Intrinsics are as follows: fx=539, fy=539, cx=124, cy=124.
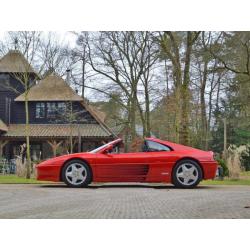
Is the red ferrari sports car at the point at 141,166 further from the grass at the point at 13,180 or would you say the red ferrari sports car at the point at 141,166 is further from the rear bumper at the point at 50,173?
the grass at the point at 13,180

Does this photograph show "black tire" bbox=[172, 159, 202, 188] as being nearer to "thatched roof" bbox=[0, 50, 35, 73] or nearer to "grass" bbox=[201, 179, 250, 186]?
"grass" bbox=[201, 179, 250, 186]

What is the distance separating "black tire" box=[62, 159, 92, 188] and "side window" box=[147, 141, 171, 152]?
0.99 meters

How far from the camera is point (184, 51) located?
29.4ft

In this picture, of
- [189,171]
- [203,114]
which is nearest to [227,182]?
[189,171]

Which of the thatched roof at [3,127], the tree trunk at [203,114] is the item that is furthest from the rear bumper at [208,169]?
the thatched roof at [3,127]

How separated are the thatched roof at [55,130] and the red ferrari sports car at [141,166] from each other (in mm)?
503

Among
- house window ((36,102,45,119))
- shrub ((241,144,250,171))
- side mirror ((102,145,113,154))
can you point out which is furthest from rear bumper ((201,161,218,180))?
house window ((36,102,45,119))

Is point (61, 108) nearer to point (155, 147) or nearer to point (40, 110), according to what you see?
point (40, 110)

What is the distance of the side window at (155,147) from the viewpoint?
27.1 feet

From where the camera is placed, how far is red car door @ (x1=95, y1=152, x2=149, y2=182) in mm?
8188
